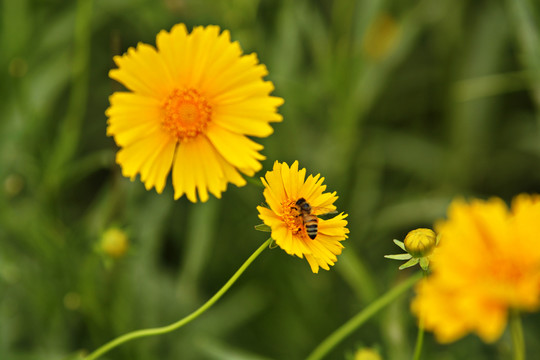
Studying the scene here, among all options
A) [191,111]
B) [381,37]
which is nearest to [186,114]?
[191,111]

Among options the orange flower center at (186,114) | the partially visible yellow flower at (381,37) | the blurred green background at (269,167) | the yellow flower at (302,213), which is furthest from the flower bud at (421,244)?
the partially visible yellow flower at (381,37)

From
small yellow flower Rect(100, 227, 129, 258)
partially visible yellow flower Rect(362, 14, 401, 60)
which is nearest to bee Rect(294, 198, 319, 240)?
small yellow flower Rect(100, 227, 129, 258)

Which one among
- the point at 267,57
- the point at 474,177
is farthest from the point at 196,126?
the point at 474,177

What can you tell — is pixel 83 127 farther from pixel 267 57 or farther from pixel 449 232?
pixel 449 232

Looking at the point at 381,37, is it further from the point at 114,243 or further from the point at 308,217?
the point at 308,217

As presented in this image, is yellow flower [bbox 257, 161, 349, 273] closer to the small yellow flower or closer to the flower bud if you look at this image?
the flower bud

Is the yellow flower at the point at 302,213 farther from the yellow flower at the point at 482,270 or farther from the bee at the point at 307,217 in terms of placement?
the yellow flower at the point at 482,270
